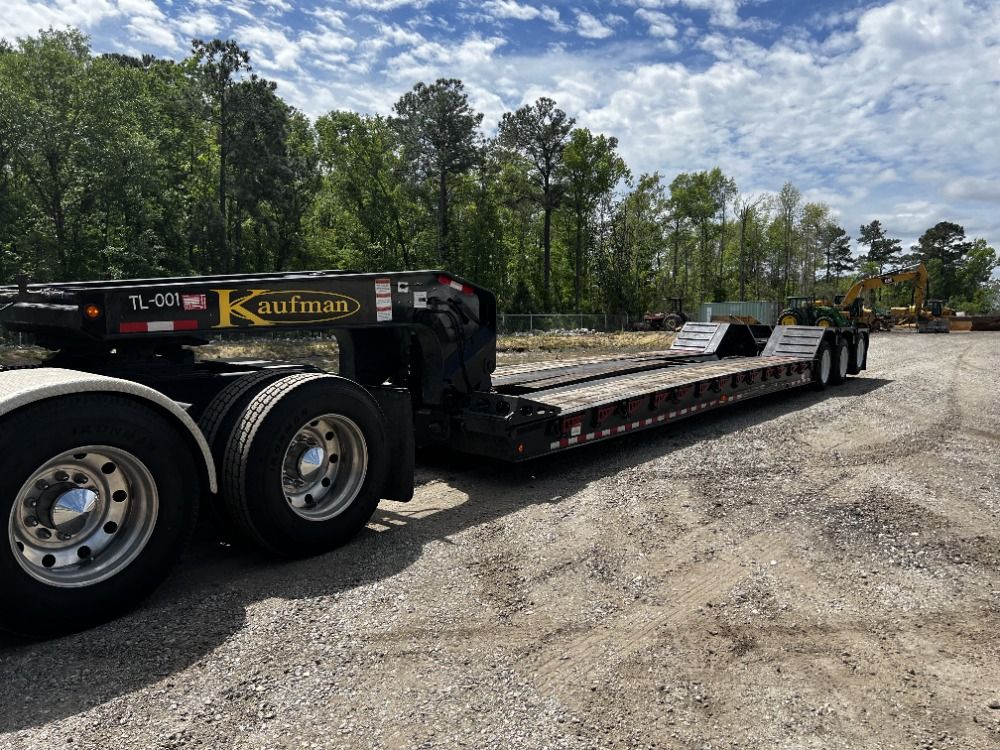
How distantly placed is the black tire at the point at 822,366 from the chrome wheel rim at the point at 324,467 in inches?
396

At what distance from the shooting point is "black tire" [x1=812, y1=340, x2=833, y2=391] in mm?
12570

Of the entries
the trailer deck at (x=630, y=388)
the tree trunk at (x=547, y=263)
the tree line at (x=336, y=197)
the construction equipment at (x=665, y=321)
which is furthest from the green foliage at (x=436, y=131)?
the trailer deck at (x=630, y=388)

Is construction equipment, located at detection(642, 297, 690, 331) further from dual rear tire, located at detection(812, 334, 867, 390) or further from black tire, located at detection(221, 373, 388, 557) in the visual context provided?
black tire, located at detection(221, 373, 388, 557)

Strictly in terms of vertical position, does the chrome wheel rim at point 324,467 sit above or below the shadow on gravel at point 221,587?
above

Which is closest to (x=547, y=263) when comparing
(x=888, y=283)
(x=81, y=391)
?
(x=888, y=283)

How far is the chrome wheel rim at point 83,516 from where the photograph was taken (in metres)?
3.49

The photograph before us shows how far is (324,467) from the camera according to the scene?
4.85m

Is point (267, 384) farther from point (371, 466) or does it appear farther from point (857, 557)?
point (857, 557)

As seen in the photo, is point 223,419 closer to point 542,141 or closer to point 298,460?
point 298,460

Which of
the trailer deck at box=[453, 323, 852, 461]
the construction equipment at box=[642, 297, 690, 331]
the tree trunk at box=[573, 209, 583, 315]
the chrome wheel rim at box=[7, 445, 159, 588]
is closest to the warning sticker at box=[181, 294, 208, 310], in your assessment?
the chrome wheel rim at box=[7, 445, 159, 588]

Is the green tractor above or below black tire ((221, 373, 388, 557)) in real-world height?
above

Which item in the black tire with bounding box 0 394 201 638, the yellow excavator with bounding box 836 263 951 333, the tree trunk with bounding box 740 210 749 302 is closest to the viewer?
the black tire with bounding box 0 394 201 638

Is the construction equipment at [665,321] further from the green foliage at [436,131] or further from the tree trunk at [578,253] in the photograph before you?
the green foliage at [436,131]

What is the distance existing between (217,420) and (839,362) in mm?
12365
